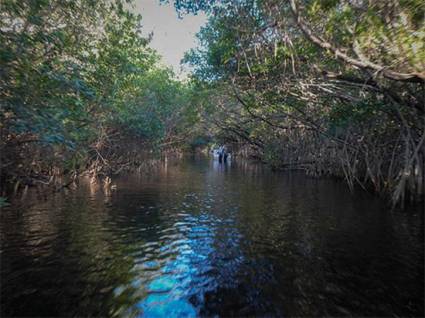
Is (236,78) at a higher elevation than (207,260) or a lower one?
higher

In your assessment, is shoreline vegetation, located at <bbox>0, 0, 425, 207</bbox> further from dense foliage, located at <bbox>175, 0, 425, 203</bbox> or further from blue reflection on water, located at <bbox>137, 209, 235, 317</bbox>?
blue reflection on water, located at <bbox>137, 209, 235, 317</bbox>

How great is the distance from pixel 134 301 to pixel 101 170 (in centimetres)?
1745

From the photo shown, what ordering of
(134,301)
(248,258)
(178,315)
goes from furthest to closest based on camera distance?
(248,258) < (134,301) < (178,315)

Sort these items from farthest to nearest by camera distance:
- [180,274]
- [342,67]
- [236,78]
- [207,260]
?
[236,78] → [342,67] → [207,260] → [180,274]

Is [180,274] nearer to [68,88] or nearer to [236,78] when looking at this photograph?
[68,88]

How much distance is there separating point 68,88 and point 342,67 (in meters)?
12.4

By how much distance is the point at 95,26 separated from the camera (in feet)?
41.6

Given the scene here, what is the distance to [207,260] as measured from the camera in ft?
23.6

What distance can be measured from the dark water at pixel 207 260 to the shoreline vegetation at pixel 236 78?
1.98 m

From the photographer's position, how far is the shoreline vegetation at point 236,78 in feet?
20.9

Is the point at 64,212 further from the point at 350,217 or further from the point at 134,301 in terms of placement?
the point at 350,217

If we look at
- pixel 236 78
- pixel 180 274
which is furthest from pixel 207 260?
pixel 236 78

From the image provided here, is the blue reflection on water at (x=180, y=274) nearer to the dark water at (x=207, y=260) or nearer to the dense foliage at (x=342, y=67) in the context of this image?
the dark water at (x=207, y=260)

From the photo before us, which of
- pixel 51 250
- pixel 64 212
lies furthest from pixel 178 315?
pixel 64 212
